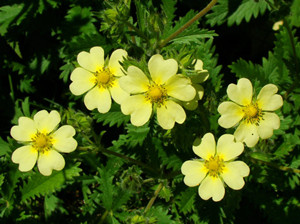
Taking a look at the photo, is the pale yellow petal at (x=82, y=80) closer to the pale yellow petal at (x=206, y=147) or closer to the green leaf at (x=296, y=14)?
the pale yellow petal at (x=206, y=147)

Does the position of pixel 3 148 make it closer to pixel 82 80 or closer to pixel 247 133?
pixel 82 80

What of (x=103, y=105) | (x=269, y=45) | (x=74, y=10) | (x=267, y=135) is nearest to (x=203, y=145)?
(x=267, y=135)

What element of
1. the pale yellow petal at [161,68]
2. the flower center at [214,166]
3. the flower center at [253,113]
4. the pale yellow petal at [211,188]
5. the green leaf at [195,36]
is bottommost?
the pale yellow petal at [211,188]

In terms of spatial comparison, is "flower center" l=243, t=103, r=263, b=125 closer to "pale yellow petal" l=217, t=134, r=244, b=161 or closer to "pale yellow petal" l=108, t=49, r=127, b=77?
"pale yellow petal" l=217, t=134, r=244, b=161

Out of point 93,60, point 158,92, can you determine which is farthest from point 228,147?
point 93,60

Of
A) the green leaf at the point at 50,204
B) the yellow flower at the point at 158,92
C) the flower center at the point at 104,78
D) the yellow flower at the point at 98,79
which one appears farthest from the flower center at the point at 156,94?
the green leaf at the point at 50,204

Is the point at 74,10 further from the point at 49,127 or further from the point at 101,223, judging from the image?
the point at 101,223

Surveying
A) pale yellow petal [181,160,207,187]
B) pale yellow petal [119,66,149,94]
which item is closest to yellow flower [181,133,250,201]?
pale yellow petal [181,160,207,187]
